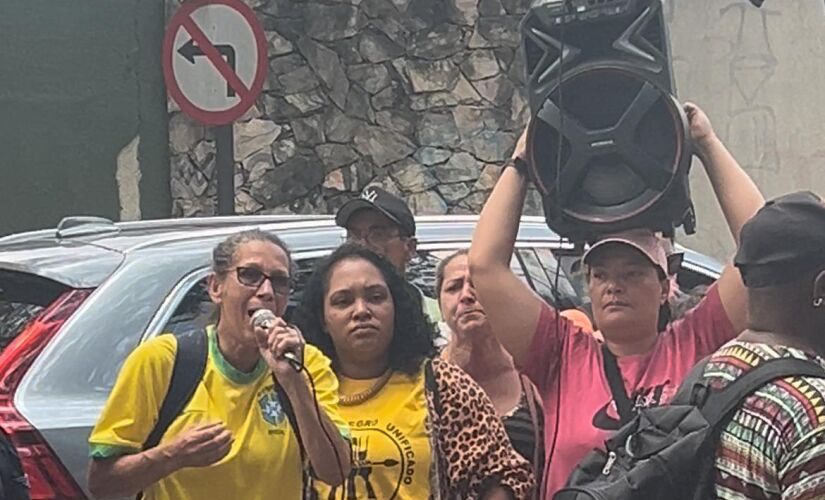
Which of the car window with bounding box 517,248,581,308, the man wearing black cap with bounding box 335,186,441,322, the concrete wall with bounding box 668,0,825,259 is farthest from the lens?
the concrete wall with bounding box 668,0,825,259

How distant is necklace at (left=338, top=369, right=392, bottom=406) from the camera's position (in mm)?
4227

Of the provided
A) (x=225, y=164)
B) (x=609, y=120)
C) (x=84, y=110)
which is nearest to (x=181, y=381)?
Answer: (x=609, y=120)

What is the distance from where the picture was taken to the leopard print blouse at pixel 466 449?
4.19 m

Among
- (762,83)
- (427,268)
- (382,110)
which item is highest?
(427,268)

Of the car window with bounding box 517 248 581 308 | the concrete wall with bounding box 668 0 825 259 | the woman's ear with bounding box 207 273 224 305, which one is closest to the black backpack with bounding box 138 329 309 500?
the woman's ear with bounding box 207 273 224 305

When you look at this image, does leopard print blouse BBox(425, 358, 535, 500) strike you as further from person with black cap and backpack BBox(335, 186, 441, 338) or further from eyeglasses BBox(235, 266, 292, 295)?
person with black cap and backpack BBox(335, 186, 441, 338)

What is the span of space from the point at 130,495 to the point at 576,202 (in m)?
1.34

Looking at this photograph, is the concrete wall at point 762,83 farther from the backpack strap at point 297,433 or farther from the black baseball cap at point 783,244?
the black baseball cap at point 783,244

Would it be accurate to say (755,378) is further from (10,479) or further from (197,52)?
(197,52)

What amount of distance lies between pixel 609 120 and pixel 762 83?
6961 millimetres

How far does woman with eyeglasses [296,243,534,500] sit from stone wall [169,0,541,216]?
678 cm

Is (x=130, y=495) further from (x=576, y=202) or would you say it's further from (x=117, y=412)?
(x=576, y=202)

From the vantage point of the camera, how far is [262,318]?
12.8ft

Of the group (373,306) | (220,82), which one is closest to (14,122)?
(220,82)
